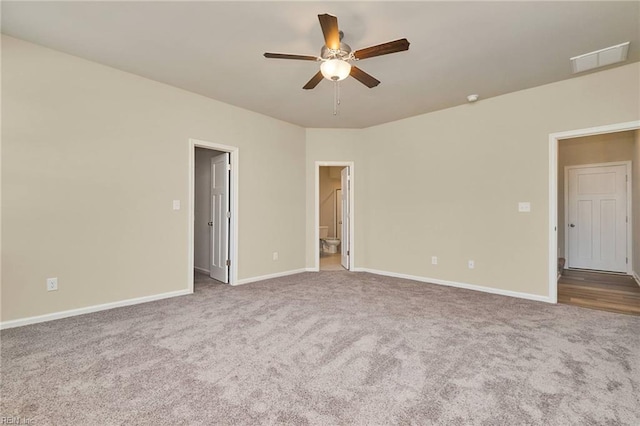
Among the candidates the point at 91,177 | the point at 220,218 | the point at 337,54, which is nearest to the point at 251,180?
the point at 220,218

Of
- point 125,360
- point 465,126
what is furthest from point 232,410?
point 465,126

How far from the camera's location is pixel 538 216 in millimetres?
3670

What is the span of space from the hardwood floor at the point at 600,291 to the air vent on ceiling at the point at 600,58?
2633 millimetres

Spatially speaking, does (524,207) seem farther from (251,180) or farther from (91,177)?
(91,177)

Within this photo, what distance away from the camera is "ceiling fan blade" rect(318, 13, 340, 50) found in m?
1.87

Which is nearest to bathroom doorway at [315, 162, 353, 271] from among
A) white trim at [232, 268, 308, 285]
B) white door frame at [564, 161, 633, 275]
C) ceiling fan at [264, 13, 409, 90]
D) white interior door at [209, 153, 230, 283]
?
white trim at [232, 268, 308, 285]

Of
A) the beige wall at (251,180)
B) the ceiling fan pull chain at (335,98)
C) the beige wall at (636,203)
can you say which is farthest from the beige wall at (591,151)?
the ceiling fan pull chain at (335,98)

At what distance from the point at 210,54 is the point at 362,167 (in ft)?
10.5

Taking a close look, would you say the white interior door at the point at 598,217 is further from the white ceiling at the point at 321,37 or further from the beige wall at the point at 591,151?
the white ceiling at the point at 321,37

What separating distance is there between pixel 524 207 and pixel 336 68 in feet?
10.1

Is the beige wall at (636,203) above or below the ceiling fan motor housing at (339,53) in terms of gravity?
below

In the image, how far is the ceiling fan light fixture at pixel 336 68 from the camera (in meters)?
2.31

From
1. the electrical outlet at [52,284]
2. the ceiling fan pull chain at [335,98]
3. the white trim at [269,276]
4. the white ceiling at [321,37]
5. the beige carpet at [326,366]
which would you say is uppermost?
the white ceiling at [321,37]

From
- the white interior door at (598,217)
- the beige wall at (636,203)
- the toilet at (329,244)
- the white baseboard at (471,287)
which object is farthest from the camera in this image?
the toilet at (329,244)
